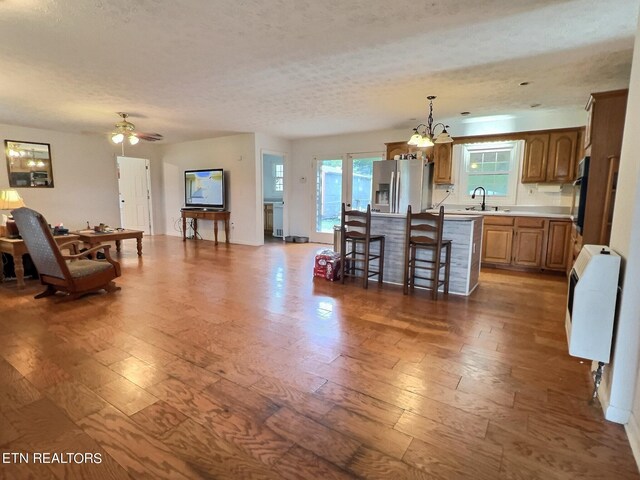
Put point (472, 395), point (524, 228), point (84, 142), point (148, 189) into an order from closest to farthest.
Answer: point (472, 395) < point (524, 228) < point (84, 142) < point (148, 189)

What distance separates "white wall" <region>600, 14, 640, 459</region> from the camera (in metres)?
1.61

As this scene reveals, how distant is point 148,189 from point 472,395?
29.8 ft

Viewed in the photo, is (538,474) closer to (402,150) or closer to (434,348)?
(434,348)

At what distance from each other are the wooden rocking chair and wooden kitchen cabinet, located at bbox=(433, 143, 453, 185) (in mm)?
5323

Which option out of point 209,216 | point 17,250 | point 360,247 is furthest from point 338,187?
point 17,250

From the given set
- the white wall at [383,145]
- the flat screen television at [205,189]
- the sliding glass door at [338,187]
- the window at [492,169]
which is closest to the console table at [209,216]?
the flat screen television at [205,189]

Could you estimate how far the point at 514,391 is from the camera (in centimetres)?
199

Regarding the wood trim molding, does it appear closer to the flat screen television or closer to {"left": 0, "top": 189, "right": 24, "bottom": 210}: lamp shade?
the flat screen television

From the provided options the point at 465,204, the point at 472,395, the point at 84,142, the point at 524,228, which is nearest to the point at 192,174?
the point at 84,142

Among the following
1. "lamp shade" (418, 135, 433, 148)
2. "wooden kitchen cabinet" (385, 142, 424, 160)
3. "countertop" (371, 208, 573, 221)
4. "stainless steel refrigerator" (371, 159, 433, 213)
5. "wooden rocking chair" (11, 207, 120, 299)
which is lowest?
"wooden rocking chair" (11, 207, 120, 299)

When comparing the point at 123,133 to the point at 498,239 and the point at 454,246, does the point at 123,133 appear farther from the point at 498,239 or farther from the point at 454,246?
the point at 498,239

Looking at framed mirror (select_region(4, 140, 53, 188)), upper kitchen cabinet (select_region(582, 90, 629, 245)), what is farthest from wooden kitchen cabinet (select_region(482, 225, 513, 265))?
framed mirror (select_region(4, 140, 53, 188))

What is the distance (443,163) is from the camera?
19.8 feet

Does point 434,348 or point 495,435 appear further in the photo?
point 434,348
